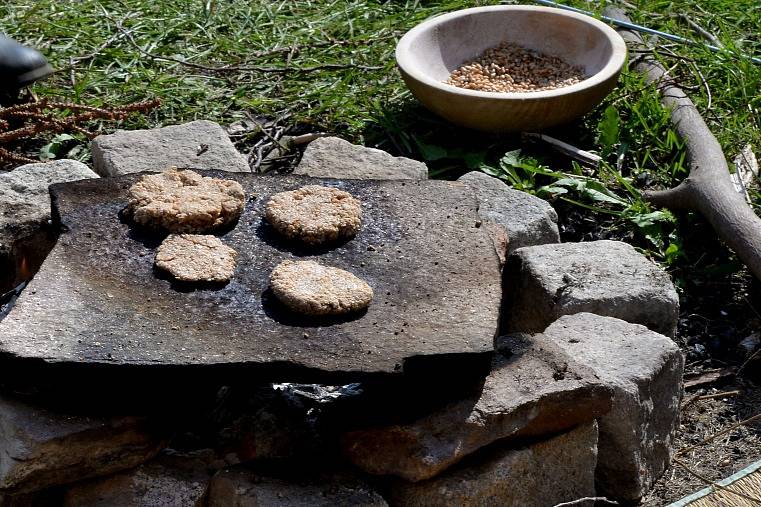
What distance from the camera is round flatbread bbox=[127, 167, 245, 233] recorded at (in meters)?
3.01

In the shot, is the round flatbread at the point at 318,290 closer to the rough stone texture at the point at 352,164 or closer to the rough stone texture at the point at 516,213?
the rough stone texture at the point at 516,213

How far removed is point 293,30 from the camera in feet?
19.0

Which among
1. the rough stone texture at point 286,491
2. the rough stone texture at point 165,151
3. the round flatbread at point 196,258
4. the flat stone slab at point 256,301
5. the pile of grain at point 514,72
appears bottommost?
the pile of grain at point 514,72

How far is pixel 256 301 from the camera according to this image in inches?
110

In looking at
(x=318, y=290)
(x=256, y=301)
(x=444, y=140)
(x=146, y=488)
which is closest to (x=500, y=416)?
(x=318, y=290)

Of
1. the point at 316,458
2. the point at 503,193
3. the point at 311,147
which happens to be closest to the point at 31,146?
the point at 311,147

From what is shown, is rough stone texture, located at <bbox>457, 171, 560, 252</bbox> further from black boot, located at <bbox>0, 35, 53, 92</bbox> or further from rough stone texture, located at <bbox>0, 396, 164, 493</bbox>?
black boot, located at <bbox>0, 35, 53, 92</bbox>

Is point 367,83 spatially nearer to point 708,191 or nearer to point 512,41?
point 512,41

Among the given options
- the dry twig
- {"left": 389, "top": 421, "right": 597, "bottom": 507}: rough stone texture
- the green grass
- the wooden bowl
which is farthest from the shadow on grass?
{"left": 389, "top": 421, "right": 597, "bottom": 507}: rough stone texture

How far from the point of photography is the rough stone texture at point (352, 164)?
3943 millimetres

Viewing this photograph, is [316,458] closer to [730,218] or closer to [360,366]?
[360,366]

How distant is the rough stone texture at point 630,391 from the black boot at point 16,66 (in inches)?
92.2

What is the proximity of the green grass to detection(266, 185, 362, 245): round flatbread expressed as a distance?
54.0 inches

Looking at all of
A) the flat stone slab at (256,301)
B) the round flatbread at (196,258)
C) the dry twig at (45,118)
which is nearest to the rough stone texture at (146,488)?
the flat stone slab at (256,301)
